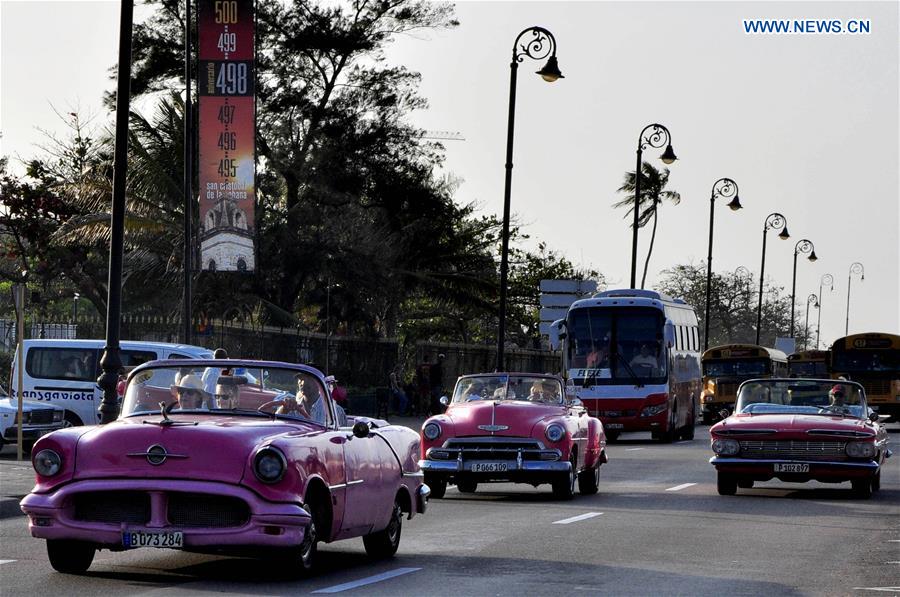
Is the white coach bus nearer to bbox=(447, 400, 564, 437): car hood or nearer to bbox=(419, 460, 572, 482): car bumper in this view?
bbox=(447, 400, 564, 437): car hood

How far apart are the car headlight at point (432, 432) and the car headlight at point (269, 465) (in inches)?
380

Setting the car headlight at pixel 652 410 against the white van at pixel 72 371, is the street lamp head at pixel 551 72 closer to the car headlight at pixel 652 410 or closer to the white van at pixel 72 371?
the car headlight at pixel 652 410

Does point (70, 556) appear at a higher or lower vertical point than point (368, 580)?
higher

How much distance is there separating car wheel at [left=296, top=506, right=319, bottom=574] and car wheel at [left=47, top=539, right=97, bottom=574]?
1.40 m

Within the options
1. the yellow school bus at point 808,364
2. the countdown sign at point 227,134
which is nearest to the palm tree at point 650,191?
the yellow school bus at point 808,364

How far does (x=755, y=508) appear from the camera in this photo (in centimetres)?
1906

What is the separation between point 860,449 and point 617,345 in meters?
18.7

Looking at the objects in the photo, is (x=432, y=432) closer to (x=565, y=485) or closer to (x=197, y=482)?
(x=565, y=485)

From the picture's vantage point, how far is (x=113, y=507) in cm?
1043

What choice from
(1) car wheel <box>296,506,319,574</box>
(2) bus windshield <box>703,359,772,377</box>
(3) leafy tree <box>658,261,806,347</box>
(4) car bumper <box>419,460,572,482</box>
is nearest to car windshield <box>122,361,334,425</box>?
(1) car wheel <box>296,506,319,574</box>

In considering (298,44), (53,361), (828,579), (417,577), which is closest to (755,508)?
(828,579)

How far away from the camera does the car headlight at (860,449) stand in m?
20.5

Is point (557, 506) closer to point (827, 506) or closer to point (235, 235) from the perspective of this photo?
point (827, 506)

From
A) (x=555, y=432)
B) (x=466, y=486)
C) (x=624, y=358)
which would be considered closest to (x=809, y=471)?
(x=555, y=432)
